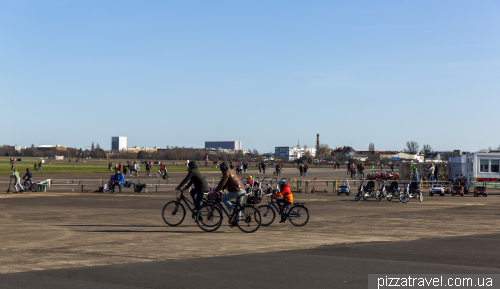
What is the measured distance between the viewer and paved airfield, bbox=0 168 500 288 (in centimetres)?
785

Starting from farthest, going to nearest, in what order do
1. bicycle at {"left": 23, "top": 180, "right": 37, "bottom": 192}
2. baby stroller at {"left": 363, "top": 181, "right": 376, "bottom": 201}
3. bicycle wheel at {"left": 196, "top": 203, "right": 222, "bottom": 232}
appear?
bicycle at {"left": 23, "top": 180, "right": 37, "bottom": 192} < baby stroller at {"left": 363, "top": 181, "right": 376, "bottom": 201} < bicycle wheel at {"left": 196, "top": 203, "right": 222, "bottom": 232}

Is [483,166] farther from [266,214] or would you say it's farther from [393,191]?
[266,214]

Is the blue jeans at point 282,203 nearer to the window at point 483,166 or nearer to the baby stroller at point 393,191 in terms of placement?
the baby stroller at point 393,191

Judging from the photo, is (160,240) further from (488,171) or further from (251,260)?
(488,171)

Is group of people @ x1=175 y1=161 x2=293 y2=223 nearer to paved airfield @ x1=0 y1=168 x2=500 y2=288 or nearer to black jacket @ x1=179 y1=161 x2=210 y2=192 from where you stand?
black jacket @ x1=179 y1=161 x2=210 y2=192

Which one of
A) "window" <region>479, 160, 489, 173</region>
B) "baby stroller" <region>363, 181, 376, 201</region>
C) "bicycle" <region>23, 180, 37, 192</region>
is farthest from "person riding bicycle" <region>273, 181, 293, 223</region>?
"window" <region>479, 160, 489, 173</region>

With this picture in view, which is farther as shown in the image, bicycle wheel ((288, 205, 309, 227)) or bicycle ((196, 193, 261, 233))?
bicycle wheel ((288, 205, 309, 227))

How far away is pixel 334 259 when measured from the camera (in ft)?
31.1

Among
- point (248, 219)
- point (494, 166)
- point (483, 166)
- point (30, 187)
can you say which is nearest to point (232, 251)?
point (248, 219)

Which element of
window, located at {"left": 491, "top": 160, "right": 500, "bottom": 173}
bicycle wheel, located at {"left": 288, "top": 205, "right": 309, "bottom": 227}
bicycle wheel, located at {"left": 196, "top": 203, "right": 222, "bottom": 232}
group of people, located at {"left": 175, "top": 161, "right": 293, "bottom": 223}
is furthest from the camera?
window, located at {"left": 491, "top": 160, "right": 500, "bottom": 173}

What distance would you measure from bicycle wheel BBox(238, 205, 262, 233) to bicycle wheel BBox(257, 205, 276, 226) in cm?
32

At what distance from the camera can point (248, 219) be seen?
1381cm

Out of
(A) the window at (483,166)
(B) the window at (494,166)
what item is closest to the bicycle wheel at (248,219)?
(A) the window at (483,166)

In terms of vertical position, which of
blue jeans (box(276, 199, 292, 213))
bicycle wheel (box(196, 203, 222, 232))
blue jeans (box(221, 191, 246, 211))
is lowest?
bicycle wheel (box(196, 203, 222, 232))
